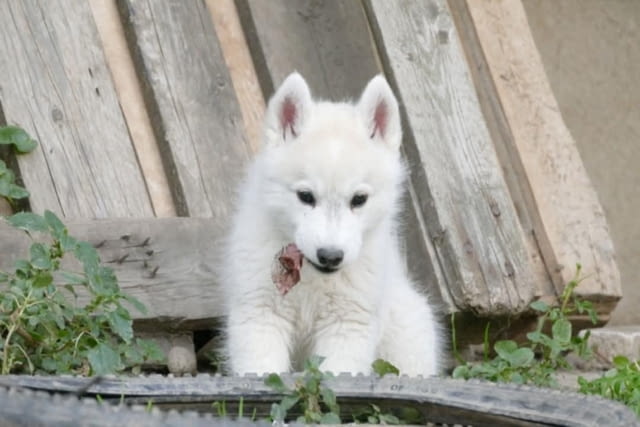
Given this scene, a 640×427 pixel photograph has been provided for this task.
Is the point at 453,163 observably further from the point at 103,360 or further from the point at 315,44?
the point at 103,360

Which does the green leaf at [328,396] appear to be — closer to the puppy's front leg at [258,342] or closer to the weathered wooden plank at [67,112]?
the puppy's front leg at [258,342]

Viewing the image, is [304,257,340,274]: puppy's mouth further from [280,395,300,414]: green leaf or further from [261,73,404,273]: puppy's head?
[280,395,300,414]: green leaf

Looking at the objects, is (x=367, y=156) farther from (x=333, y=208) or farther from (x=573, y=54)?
(x=573, y=54)

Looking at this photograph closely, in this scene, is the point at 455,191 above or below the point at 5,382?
above

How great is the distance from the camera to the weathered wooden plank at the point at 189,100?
6285mm

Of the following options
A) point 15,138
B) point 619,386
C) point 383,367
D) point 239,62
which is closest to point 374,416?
point 383,367

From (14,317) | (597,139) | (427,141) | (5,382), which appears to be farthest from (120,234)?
(597,139)

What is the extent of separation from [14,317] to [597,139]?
218 inches

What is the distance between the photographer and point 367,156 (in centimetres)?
528

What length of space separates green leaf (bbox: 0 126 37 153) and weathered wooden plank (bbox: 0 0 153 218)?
6 cm

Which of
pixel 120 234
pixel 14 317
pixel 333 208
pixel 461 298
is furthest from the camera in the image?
pixel 461 298

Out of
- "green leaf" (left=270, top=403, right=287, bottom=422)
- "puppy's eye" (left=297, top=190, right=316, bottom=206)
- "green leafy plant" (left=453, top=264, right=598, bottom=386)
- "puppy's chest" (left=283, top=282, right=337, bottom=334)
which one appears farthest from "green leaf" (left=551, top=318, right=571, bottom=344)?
"green leaf" (left=270, top=403, right=287, bottom=422)

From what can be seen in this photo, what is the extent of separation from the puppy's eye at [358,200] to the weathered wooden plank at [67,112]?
131 centimetres

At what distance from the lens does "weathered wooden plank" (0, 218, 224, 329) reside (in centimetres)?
580
